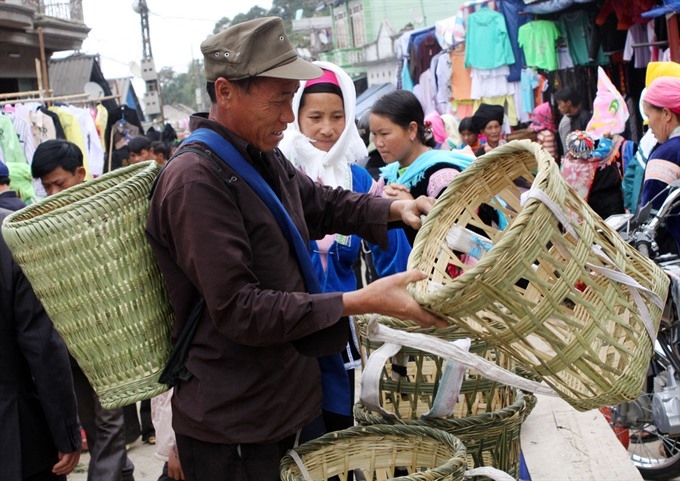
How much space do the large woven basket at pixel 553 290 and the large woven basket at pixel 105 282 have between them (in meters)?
0.76

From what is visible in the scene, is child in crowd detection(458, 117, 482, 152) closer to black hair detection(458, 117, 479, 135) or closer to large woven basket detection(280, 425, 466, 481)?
black hair detection(458, 117, 479, 135)

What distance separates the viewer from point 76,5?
20.0 m

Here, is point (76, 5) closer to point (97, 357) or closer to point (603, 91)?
point (603, 91)

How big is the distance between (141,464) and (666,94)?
3.81 metres

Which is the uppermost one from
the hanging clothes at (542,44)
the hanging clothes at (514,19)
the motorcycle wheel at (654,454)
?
the hanging clothes at (514,19)

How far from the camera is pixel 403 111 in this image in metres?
4.17

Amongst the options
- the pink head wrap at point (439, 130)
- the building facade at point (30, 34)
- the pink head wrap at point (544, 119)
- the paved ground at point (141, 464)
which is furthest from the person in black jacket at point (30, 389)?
the building facade at point (30, 34)

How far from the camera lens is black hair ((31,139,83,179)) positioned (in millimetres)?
4477

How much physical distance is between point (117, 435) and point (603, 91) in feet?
17.7

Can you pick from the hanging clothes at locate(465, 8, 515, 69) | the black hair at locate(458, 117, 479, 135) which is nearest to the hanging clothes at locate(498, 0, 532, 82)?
the hanging clothes at locate(465, 8, 515, 69)

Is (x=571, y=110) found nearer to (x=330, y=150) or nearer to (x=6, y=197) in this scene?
(x=330, y=150)

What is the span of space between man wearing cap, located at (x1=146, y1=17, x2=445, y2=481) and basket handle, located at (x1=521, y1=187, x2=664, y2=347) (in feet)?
1.24

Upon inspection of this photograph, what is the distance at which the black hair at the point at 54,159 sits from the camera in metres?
4.48

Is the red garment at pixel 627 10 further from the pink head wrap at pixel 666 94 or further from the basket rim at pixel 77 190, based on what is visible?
the basket rim at pixel 77 190
